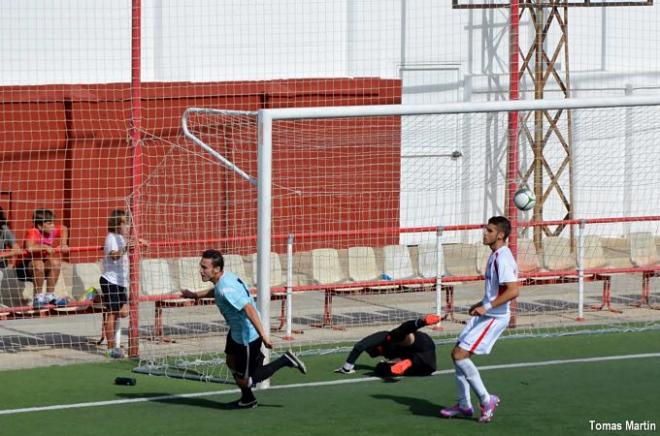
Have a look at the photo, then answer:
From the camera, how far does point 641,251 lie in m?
18.0

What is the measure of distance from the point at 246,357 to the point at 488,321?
2206 millimetres

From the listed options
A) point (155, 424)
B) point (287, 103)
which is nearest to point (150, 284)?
point (155, 424)

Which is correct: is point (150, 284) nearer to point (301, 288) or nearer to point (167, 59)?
point (301, 288)

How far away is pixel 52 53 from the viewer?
69.9 feet

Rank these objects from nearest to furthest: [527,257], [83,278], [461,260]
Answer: [83,278] < [527,257] < [461,260]

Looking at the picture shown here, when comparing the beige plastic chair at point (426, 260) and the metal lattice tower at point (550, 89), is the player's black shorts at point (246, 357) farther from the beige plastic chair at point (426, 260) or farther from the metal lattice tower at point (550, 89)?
the metal lattice tower at point (550, 89)

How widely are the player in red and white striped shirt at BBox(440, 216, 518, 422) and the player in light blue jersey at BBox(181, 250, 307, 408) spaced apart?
154cm

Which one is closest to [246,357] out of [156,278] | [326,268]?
[156,278]

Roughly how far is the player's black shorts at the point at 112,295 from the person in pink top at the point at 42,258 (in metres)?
0.73

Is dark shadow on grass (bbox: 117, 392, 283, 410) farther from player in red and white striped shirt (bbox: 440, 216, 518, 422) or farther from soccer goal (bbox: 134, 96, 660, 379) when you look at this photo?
player in red and white striped shirt (bbox: 440, 216, 518, 422)

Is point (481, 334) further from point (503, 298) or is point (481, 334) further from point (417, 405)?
point (417, 405)

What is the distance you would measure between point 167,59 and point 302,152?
376 centimetres

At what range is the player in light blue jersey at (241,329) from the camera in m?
10.7


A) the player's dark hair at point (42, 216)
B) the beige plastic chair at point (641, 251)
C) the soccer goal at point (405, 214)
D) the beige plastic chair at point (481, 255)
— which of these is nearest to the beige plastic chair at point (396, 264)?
the soccer goal at point (405, 214)
